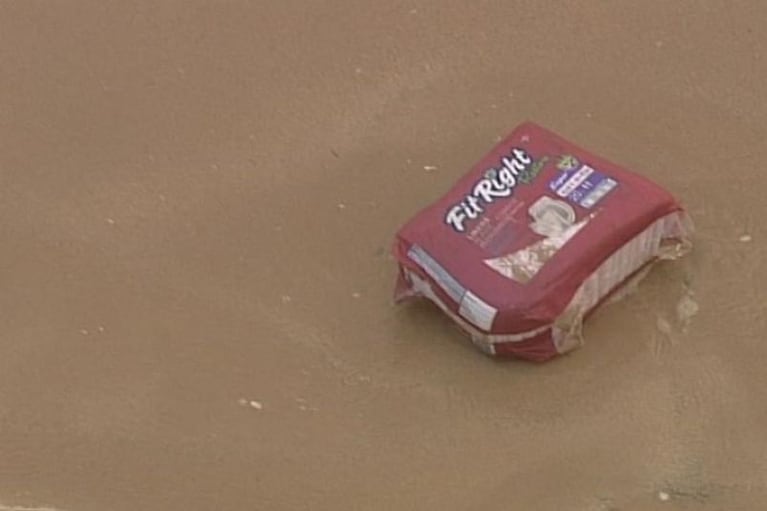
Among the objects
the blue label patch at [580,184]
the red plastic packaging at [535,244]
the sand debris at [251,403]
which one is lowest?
the sand debris at [251,403]

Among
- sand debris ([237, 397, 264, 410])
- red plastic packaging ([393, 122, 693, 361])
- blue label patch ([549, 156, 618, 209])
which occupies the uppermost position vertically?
blue label patch ([549, 156, 618, 209])

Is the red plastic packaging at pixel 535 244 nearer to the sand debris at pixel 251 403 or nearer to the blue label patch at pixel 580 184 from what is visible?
the blue label patch at pixel 580 184

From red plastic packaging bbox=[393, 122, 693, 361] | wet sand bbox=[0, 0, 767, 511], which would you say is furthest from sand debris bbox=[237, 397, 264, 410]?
red plastic packaging bbox=[393, 122, 693, 361]

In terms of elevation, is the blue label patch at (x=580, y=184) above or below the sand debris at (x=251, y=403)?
above

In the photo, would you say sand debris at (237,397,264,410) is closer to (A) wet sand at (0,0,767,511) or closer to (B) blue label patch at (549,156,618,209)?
(A) wet sand at (0,0,767,511)

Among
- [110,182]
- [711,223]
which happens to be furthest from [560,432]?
[110,182]

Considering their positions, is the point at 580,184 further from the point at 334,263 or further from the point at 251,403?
the point at 251,403

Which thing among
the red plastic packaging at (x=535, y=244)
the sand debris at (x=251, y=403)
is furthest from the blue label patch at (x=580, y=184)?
the sand debris at (x=251, y=403)
